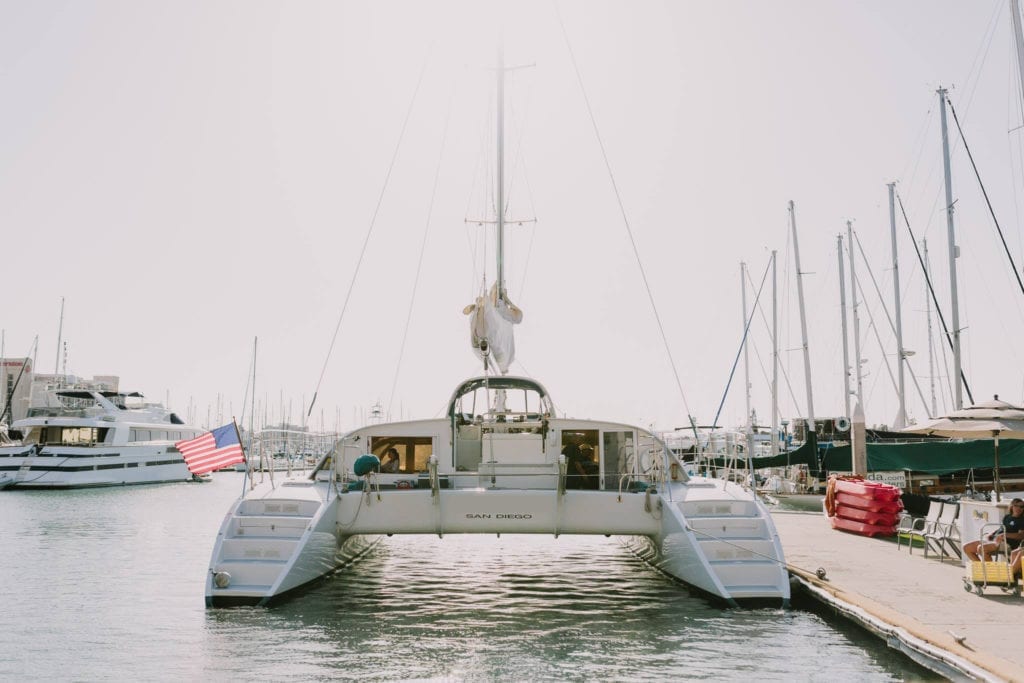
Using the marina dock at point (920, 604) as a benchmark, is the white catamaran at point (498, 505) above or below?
above

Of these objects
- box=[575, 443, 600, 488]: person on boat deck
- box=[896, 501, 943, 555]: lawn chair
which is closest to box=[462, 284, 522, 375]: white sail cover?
box=[575, 443, 600, 488]: person on boat deck

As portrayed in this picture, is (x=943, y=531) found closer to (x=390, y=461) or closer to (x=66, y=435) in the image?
(x=390, y=461)

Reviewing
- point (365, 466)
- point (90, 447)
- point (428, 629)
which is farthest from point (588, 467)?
point (90, 447)

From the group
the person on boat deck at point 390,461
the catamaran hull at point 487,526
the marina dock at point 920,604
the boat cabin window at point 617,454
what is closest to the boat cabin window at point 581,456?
the boat cabin window at point 617,454

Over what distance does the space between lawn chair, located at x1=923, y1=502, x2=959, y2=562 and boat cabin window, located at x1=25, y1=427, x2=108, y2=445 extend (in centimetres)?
4582

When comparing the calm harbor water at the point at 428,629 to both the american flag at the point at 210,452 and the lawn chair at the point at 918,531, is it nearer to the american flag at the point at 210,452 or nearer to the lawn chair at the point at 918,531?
the lawn chair at the point at 918,531

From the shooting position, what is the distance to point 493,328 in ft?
47.0

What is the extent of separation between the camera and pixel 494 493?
10.8m

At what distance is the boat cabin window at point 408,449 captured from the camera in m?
13.8

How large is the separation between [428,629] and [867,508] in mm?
9287

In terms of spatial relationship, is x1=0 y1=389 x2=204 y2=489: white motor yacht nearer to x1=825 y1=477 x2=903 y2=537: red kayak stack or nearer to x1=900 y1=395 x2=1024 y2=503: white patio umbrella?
x1=825 y1=477 x2=903 y2=537: red kayak stack

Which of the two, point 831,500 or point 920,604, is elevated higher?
point 831,500

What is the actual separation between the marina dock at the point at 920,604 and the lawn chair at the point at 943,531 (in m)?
0.18

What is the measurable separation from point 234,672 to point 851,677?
552cm
